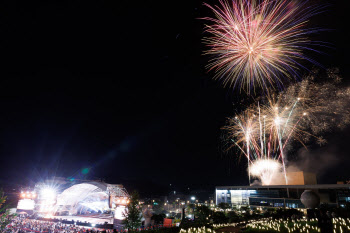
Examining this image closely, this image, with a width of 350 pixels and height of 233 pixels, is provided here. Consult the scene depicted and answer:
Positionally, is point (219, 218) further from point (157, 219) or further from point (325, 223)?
point (325, 223)

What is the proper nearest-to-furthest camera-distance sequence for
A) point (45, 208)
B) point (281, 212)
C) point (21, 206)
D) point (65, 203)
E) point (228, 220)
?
point (281, 212)
point (228, 220)
point (21, 206)
point (45, 208)
point (65, 203)

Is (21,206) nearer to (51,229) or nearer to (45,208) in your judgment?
(45,208)

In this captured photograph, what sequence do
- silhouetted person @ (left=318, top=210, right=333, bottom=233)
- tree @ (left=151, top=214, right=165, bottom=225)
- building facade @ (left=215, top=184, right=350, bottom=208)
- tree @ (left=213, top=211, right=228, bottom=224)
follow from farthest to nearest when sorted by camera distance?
building facade @ (left=215, top=184, right=350, bottom=208)
tree @ (left=151, top=214, right=165, bottom=225)
tree @ (left=213, top=211, right=228, bottom=224)
silhouetted person @ (left=318, top=210, right=333, bottom=233)

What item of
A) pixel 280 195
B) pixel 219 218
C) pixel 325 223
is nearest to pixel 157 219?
pixel 219 218

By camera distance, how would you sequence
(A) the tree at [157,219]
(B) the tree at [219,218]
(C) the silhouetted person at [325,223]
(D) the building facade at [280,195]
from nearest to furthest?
(C) the silhouetted person at [325,223]
(B) the tree at [219,218]
(A) the tree at [157,219]
(D) the building facade at [280,195]

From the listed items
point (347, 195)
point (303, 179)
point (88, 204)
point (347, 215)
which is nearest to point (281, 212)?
point (347, 215)

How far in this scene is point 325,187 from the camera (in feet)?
131

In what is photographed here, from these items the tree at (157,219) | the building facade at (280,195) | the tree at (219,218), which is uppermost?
the building facade at (280,195)

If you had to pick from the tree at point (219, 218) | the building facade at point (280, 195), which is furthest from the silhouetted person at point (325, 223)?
the building facade at point (280, 195)

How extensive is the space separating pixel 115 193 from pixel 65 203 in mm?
20281

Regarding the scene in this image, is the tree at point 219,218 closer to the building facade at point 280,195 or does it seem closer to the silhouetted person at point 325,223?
the building facade at point 280,195

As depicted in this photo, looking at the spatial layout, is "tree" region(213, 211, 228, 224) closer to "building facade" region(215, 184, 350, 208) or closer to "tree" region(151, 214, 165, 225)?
"tree" region(151, 214, 165, 225)

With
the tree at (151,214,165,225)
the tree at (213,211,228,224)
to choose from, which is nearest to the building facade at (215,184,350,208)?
the tree at (213,211,228,224)

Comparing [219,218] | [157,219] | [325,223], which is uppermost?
[325,223]
